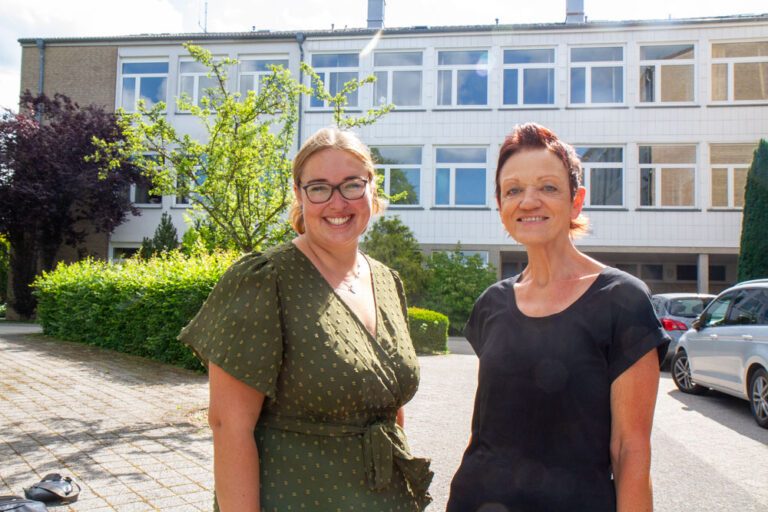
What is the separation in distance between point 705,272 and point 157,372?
18.0 metres

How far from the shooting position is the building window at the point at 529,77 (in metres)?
22.5

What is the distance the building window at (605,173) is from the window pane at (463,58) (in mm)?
4684

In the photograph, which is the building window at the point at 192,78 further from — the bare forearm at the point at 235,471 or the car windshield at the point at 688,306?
the bare forearm at the point at 235,471

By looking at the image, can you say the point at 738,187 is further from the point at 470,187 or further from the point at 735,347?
the point at 735,347

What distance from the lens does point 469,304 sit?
19.8 meters

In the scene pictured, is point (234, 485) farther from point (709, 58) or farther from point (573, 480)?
point (709, 58)

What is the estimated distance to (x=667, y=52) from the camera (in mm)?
22125

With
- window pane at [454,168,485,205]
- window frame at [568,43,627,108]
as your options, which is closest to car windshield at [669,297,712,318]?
window pane at [454,168,485,205]

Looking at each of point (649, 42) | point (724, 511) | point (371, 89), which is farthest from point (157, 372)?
point (649, 42)

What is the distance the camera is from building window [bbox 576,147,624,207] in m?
22.1

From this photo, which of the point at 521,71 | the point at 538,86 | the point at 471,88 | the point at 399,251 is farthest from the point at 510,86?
the point at 399,251

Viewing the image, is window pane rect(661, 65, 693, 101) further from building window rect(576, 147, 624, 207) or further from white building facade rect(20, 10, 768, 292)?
building window rect(576, 147, 624, 207)

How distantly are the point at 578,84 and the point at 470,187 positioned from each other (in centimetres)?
512

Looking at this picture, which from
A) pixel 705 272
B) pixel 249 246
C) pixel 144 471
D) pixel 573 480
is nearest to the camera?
pixel 573 480
